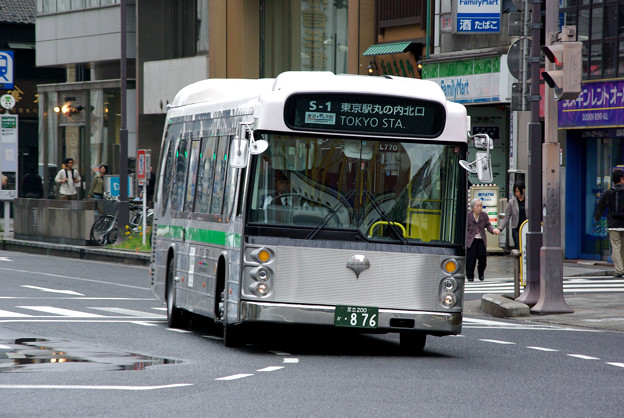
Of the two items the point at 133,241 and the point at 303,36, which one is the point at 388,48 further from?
the point at 133,241

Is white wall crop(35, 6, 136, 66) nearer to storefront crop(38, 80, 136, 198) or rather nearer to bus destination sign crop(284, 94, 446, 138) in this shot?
storefront crop(38, 80, 136, 198)

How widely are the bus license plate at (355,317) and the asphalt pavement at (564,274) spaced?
517 cm

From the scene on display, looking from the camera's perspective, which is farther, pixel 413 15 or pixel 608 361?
pixel 413 15

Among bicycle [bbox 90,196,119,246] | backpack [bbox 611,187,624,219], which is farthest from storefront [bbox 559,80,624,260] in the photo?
bicycle [bbox 90,196,119,246]

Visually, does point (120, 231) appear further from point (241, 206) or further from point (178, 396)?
point (178, 396)

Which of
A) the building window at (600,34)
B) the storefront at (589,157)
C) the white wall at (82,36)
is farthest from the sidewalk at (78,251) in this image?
the white wall at (82,36)

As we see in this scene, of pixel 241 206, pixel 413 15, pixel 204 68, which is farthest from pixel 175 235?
pixel 204 68

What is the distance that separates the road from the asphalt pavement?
28.1 inches

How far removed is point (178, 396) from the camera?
977 centimetres

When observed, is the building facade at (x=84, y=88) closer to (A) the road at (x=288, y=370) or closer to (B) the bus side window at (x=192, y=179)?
(A) the road at (x=288, y=370)

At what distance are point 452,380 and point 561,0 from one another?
65.3 ft

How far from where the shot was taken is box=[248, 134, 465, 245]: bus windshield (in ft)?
42.1

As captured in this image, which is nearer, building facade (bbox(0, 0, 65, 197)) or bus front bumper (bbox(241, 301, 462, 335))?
bus front bumper (bbox(241, 301, 462, 335))

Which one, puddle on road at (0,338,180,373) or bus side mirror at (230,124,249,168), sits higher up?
bus side mirror at (230,124,249,168)
